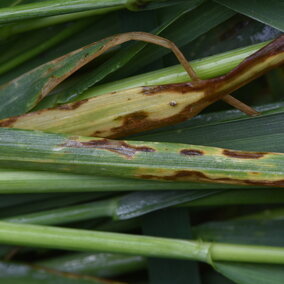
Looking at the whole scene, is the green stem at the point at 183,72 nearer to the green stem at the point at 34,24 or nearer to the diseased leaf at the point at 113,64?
the diseased leaf at the point at 113,64

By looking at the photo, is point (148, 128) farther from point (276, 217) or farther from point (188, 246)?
point (276, 217)

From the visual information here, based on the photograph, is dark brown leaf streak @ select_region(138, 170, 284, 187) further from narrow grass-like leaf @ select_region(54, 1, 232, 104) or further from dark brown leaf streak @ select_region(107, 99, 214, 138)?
narrow grass-like leaf @ select_region(54, 1, 232, 104)

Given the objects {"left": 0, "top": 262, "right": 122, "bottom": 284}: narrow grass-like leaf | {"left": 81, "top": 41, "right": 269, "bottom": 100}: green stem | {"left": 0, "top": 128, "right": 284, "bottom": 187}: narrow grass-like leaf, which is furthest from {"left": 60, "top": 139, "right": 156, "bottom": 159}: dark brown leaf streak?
{"left": 0, "top": 262, "right": 122, "bottom": 284}: narrow grass-like leaf

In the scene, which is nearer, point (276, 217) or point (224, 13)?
point (224, 13)

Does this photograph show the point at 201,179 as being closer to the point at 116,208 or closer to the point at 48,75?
the point at 116,208

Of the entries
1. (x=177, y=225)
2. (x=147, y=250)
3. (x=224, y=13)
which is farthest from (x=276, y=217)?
(x=224, y=13)

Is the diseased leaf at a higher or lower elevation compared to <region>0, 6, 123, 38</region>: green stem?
lower
